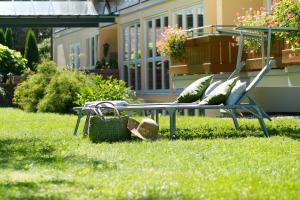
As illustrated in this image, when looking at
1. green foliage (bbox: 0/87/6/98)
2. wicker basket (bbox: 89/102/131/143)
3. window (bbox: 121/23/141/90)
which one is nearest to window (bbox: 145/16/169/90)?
window (bbox: 121/23/141/90)

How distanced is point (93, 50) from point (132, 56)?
722 centimetres

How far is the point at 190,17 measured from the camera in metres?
23.2

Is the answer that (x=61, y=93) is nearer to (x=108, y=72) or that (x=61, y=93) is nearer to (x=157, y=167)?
(x=108, y=72)

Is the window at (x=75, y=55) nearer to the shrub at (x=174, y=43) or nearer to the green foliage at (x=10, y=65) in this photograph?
the green foliage at (x=10, y=65)

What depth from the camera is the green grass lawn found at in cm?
599

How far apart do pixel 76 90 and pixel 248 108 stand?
11.6 m

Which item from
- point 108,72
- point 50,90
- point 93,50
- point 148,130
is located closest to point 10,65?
point 93,50

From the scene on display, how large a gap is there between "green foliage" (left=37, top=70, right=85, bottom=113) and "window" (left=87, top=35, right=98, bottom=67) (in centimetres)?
1253

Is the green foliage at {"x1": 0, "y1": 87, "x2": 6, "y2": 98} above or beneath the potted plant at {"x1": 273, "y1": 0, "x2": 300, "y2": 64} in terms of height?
beneath

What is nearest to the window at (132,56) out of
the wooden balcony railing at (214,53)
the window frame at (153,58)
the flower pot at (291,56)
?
the window frame at (153,58)

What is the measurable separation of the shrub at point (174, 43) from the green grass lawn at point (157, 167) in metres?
6.27

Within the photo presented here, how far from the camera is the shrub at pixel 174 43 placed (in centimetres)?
1794

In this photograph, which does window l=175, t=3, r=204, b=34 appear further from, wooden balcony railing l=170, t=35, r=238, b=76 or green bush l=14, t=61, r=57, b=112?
wooden balcony railing l=170, t=35, r=238, b=76

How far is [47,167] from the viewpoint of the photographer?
25.4 feet
